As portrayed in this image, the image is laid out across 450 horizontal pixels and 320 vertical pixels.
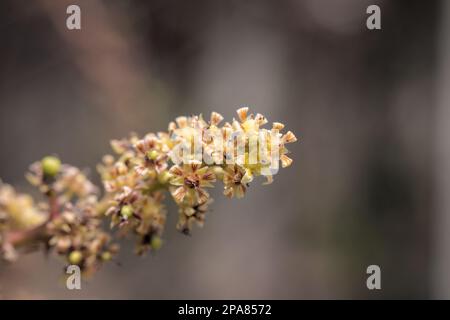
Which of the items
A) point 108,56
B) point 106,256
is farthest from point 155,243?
point 108,56

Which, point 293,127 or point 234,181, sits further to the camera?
point 293,127

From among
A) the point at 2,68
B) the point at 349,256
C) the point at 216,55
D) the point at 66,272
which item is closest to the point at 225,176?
the point at 66,272

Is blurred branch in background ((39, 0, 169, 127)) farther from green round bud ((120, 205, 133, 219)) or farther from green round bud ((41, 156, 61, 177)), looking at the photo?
green round bud ((120, 205, 133, 219))

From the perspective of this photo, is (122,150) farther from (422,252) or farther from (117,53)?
(422,252)

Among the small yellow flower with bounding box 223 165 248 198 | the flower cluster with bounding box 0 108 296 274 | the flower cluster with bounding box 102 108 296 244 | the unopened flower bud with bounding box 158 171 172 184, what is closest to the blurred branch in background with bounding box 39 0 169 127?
the flower cluster with bounding box 0 108 296 274

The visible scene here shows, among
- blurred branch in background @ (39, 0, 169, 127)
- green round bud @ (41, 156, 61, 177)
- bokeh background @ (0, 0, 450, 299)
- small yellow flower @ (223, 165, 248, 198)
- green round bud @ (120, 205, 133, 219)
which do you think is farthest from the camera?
bokeh background @ (0, 0, 450, 299)

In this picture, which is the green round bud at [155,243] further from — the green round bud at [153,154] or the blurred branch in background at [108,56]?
the blurred branch in background at [108,56]

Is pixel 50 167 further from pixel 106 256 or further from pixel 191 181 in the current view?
pixel 191 181

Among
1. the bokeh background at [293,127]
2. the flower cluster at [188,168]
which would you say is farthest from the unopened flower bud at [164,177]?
the bokeh background at [293,127]
